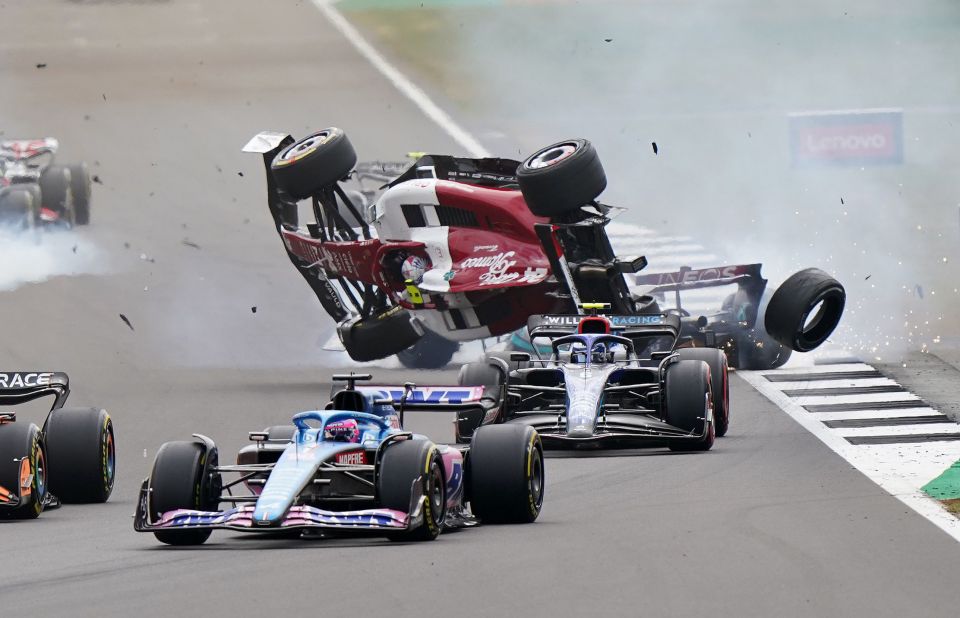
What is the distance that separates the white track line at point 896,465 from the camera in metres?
13.9

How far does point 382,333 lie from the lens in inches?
1014

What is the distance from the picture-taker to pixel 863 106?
38.2m

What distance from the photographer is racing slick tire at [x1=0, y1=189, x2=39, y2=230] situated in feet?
102

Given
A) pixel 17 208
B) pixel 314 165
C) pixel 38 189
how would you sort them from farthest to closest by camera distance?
1. pixel 38 189
2. pixel 17 208
3. pixel 314 165

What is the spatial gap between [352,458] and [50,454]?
12.6ft

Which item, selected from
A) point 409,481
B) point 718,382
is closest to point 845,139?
point 718,382

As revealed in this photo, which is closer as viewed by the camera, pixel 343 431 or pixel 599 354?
pixel 343 431

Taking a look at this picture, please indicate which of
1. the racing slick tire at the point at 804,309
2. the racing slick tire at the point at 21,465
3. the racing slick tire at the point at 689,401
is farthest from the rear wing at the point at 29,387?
the racing slick tire at the point at 804,309

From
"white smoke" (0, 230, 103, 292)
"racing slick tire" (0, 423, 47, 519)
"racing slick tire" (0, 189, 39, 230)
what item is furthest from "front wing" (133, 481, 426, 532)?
"racing slick tire" (0, 189, 39, 230)

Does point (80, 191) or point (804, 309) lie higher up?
point (80, 191)

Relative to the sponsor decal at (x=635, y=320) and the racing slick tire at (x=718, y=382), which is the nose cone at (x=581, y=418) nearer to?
the racing slick tire at (x=718, y=382)

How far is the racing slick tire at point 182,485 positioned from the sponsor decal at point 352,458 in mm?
867

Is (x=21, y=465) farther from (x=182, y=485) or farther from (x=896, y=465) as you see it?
(x=896, y=465)

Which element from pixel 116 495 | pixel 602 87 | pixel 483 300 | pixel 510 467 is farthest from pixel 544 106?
pixel 510 467
